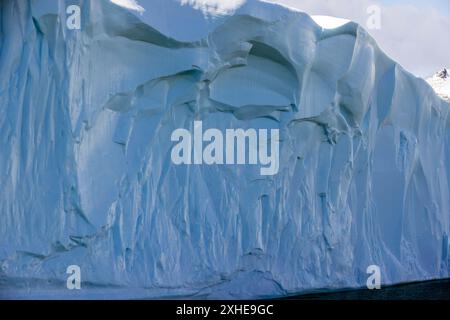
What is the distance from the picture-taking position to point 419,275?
1363cm

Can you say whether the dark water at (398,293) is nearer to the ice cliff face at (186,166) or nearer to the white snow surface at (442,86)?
the ice cliff face at (186,166)

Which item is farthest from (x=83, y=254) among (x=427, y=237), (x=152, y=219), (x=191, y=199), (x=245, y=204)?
(x=427, y=237)

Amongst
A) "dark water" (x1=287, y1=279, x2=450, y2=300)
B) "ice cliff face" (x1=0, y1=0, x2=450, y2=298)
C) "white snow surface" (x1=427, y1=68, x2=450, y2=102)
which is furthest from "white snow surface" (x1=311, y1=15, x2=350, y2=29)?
"white snow surface" (x1=427, y1=68, x2=450, y2=102)

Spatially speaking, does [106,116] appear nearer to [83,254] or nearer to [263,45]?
[83,254]

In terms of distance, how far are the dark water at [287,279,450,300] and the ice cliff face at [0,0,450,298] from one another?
0.55 feet

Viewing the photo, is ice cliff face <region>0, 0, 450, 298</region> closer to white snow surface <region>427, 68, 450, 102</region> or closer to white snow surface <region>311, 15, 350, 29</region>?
white snow surface <region>311, 15, 350, 29</region>

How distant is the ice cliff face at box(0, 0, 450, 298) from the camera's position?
9172 mm

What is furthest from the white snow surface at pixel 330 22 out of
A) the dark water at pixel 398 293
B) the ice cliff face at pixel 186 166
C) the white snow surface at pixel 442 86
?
the white snow surface at pixel 442 86

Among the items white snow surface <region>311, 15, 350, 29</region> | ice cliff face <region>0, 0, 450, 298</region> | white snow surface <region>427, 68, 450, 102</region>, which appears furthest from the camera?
white snow surface <region>427, 68, 450, 102</region>

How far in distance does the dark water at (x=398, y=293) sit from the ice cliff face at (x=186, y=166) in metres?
0.17

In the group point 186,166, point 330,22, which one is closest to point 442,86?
point 330,22

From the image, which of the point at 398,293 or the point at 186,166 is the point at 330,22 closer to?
the point at 186,166

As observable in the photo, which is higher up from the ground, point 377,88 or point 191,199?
point 377,88
